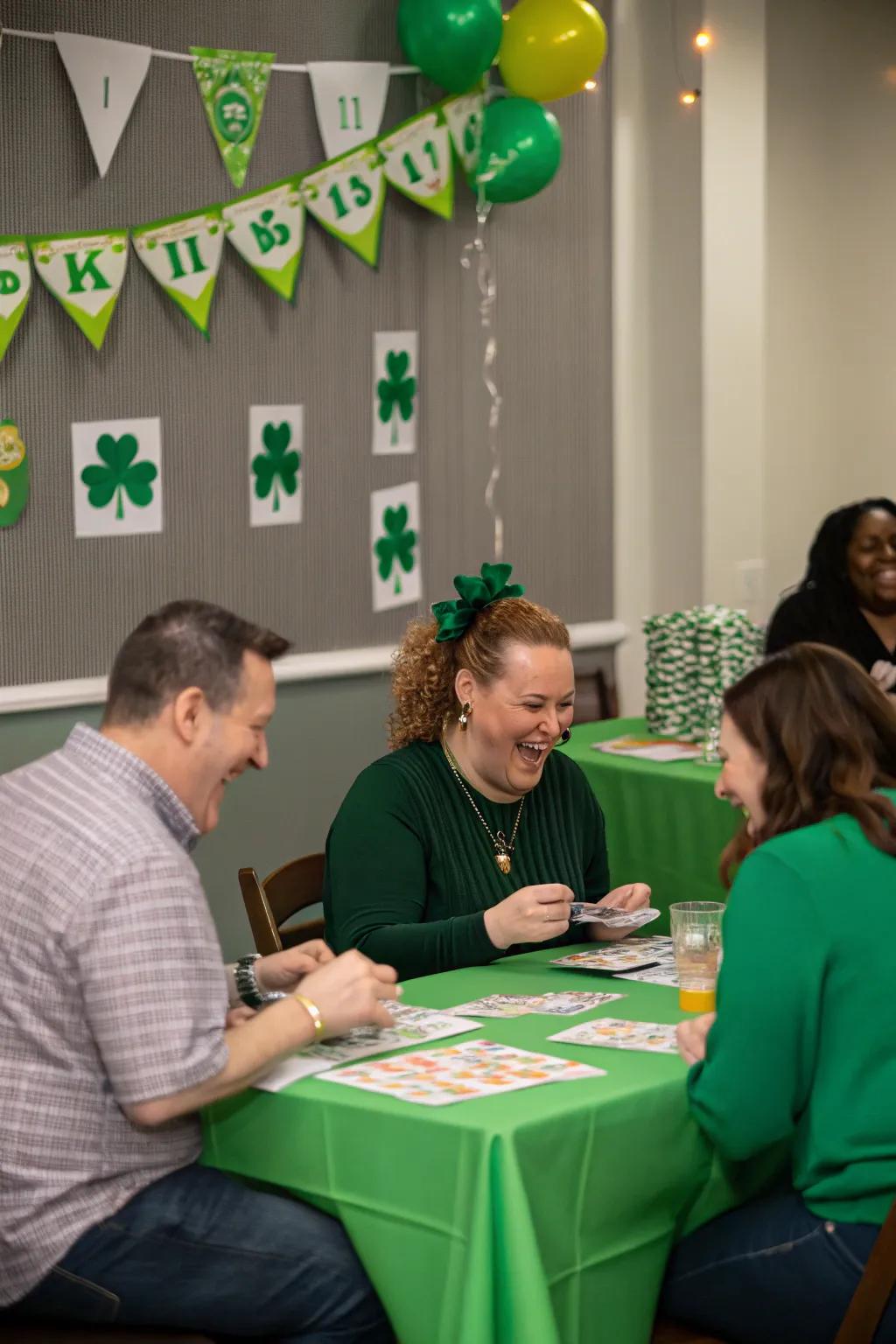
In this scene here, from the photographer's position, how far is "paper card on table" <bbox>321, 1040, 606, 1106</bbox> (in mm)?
1855

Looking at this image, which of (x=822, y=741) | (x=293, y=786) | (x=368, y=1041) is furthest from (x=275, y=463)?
(x=822, y=741)

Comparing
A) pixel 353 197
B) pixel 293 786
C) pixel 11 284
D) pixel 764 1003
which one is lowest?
pixel 293 786

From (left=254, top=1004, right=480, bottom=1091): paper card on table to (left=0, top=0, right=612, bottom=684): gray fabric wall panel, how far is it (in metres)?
2.07

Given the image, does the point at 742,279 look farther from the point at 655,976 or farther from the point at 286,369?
the point at 655,976

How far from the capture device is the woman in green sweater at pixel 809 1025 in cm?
184

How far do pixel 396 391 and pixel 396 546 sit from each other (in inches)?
17.5

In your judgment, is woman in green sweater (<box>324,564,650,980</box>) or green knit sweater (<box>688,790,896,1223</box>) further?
woman in green sweater (<box>324,564,650,980</box>)

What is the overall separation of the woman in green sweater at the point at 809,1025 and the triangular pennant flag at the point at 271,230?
266 centimetres

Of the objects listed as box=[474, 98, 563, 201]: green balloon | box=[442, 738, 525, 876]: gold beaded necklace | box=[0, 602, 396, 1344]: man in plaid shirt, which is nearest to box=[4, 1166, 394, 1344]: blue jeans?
box=[0, 602, 396, 1344]: man in plaid shirt

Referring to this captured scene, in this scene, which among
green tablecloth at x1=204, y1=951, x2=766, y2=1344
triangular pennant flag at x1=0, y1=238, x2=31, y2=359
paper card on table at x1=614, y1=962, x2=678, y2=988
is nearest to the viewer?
green tablecloth at x1=204, y1=951, x2=766, y2=1344

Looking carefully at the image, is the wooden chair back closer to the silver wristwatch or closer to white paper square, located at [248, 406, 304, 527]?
the silver wristwatch

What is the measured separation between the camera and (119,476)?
4078 mm

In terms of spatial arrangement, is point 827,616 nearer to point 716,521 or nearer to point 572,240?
point 716,521

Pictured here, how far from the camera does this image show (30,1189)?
1.80 meters
